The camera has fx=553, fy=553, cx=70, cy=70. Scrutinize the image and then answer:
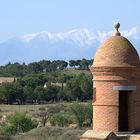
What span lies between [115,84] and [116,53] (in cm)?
98

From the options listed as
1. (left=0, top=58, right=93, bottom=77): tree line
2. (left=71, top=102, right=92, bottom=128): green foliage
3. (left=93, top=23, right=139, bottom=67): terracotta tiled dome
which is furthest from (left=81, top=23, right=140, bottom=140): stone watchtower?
(left=0, top=58, right=93, bottom=77): tree line

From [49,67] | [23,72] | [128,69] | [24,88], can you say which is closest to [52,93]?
[24,88]

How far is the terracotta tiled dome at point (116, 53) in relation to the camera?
17250mm

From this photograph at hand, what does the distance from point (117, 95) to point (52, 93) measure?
81.8 metres

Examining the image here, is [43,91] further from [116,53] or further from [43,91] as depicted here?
[116,53]

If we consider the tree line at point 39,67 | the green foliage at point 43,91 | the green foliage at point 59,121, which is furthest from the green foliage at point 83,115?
the tree line at point 39,67

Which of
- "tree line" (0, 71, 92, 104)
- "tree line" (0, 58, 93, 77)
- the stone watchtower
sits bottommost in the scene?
the stone watchtower

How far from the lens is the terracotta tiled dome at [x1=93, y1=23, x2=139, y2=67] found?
17.2 metres

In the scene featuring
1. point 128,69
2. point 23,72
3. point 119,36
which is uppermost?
point 23,72

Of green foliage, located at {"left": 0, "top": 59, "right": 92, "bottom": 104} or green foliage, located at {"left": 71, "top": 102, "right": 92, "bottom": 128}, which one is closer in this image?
green foliage, located at {"left": 71, "top": 102, "right": 92, "bottom": 128}

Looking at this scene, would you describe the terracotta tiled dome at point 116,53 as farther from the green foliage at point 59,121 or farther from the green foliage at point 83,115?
the green foliage at point 83,115

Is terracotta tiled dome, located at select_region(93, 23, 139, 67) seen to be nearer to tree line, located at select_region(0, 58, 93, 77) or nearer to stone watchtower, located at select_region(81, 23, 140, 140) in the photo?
stone watchtower, located at select_region(81, 23, 140, 140)

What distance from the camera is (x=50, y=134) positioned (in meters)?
35.6

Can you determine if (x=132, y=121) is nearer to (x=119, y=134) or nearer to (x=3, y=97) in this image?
(x=119, y=134)
